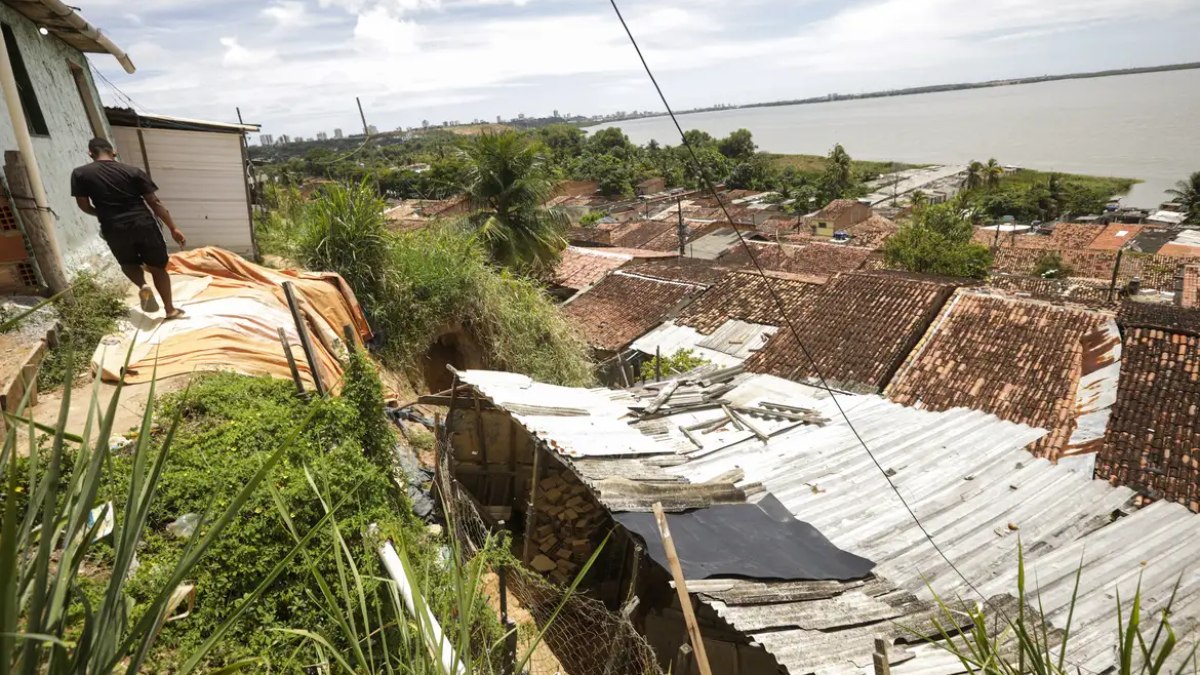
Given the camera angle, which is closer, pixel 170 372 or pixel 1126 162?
pixel 170 372

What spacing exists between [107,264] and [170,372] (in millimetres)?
3083

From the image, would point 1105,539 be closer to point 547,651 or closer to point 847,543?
point 847,543

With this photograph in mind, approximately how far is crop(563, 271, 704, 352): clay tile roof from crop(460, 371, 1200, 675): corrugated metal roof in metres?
5.61

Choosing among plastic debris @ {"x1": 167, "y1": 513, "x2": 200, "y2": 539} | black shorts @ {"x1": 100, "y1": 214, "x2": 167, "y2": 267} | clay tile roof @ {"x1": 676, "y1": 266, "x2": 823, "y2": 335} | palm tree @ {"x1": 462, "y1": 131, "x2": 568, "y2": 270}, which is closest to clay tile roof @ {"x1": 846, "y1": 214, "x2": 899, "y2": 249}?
clay tile roof @ {"x1": 676, "y1": 266, "x2": 823, "y2": 335}

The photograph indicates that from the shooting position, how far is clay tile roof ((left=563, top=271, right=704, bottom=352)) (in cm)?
1318

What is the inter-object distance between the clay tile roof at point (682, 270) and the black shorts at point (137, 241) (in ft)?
35.4

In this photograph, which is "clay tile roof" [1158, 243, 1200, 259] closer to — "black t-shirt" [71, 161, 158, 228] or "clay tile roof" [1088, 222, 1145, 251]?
"clay tile roof" [1088, 222, 1145, 251]

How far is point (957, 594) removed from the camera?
429cm

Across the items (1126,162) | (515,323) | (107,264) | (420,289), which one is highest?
(107,264)

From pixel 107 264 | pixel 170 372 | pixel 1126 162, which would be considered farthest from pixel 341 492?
pixel 1126 162

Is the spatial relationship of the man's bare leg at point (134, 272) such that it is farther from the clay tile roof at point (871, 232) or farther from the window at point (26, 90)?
the clay tile roof at point (871, 232)

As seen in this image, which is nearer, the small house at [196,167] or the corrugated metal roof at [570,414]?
the corrugated metal roof at [570,414]

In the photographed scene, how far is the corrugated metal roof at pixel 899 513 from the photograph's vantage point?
13.3 feet

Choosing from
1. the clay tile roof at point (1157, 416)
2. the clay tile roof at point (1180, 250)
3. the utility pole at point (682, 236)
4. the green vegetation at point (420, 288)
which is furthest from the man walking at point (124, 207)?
the clay tile roof at point (1180, 250)
